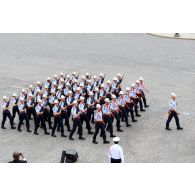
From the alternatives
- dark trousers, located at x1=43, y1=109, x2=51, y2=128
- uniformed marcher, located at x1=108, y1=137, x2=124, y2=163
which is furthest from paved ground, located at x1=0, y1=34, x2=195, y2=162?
uniformed marcher, located at x1=108, y1=137, x2=124, y2=163

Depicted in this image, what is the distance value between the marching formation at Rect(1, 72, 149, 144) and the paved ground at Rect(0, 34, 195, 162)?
0.50 metres

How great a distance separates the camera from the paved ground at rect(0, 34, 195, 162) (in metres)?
18.1

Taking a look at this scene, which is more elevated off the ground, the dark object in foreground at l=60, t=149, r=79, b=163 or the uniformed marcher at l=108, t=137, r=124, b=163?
the uniformed marcher at l=108, t=137, r=124, b=163

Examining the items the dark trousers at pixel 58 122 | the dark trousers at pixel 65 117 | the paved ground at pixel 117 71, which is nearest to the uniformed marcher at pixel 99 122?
the paved ground at pixel 117 71

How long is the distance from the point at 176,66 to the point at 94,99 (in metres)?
10.5

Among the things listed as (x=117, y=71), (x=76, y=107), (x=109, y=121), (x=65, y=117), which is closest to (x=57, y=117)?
(x=65, y=117)

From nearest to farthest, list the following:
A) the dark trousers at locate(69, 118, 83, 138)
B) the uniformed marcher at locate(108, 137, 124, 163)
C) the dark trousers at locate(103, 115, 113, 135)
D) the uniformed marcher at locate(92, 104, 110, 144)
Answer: the uniformed marcher at locate(108, 137, 124, 163)
the uniformed marcher at locate(92, 104, 110, 144)
the dark trousers at locate(69, 118, 83, 138)
the dark trousers at locate(103, 115, 113, 135)

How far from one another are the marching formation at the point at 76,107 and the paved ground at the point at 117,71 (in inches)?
19.9

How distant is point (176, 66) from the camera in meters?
29.9

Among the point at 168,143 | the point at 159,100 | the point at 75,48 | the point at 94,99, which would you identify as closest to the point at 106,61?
the point at 75,48

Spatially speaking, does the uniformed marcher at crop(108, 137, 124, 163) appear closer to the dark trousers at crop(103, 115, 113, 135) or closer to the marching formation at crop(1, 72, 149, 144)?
the marching formation at crop(1, 72, 149, 144)

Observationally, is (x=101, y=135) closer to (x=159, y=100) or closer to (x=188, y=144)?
(x=188, y=144)

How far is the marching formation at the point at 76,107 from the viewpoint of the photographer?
758 inches

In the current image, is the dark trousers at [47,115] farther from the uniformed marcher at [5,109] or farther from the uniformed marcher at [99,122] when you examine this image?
the uniformed marcher at [99,122]
